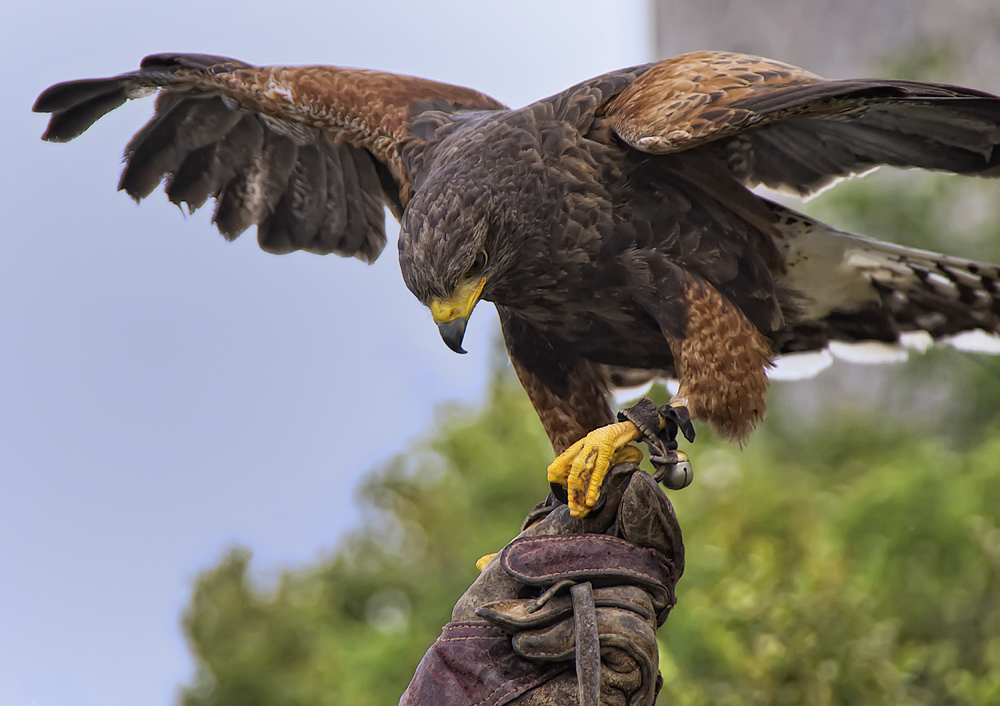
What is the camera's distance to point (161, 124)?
380 centimetres

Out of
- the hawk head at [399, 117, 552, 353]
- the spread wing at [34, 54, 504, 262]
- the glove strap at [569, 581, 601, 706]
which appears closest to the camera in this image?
the glove strap at [569, 581, 601, 706]

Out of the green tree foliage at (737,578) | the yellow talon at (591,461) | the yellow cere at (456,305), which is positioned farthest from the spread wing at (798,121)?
the green tree foliage at (737,578)

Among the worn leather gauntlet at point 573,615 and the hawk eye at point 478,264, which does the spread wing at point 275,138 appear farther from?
the worn leather gauntlet at point 573,615

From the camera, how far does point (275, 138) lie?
3.90m

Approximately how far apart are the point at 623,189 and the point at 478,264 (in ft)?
1.93

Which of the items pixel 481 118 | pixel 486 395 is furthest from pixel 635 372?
pixel 486 395

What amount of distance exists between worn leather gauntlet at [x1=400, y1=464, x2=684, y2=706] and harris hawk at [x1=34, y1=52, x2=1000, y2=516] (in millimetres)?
139

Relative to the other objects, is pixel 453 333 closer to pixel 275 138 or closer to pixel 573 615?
pixel 573 615

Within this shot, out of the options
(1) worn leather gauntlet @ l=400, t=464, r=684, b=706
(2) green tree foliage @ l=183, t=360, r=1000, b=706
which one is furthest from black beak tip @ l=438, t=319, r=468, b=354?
(2) green tree foliage @ l=183, t=360, r=1000, b=706

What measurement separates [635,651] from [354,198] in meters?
2.28

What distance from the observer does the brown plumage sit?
9.29 feet

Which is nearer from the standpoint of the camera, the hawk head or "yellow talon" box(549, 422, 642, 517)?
"yellow talon" box(549, 422, 642, 517)

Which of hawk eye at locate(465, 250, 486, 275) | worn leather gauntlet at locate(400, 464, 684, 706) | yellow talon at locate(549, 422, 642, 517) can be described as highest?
hawk eye at locate(465, 250, 486, 275)

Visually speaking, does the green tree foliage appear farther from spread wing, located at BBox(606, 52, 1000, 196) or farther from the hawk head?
the hawk head
